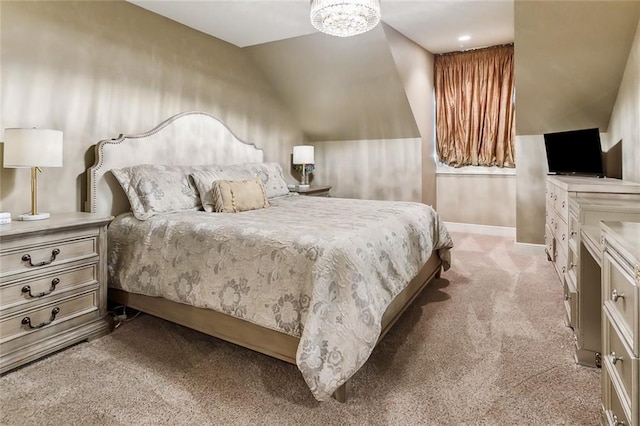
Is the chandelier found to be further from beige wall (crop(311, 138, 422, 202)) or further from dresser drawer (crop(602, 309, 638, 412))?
beige wall (crop(311, 138, 422, 202))

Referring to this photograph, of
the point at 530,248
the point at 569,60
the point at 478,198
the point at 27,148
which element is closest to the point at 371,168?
the point at 478,198

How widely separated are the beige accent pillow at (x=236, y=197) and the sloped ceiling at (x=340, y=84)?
202 centimetres

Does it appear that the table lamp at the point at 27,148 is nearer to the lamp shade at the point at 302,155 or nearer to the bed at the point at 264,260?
the bed at the point at 264,260

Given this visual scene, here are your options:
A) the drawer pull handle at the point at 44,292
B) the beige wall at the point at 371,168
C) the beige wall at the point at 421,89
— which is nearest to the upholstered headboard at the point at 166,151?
the drawer pull handle at the point at 44,292

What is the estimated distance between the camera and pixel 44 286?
2.09m

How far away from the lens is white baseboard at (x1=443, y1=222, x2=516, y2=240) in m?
5.17

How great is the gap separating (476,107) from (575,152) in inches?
73.2

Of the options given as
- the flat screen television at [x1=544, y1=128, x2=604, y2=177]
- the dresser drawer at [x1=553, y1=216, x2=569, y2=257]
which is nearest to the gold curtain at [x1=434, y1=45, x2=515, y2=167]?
the flat screen television at [x1=544, y1=128, x2=604, y2=177]

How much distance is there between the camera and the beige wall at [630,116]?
2.84 m

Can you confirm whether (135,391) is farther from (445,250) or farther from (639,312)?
(445,250)

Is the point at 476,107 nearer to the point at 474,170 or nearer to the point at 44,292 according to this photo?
the point at 474,170

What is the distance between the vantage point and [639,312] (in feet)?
3.13

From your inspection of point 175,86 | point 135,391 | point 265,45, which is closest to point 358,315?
point 135,391

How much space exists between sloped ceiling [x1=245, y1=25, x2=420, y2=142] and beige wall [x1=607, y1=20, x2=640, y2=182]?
2109 mm
